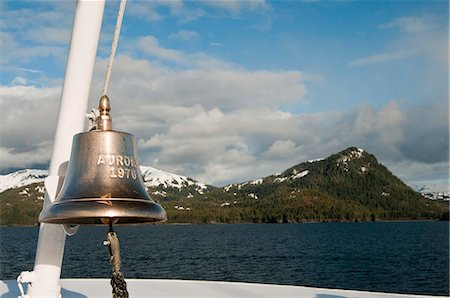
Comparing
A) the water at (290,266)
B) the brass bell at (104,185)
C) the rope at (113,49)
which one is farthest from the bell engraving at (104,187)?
the water at (290,266)

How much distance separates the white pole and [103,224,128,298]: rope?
4.40 ft

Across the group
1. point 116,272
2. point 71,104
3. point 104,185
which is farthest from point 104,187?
point 71,104

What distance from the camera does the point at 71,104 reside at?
4477mm

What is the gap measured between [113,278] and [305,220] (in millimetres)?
196963

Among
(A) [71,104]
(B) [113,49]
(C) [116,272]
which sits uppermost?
(B) [113,49]

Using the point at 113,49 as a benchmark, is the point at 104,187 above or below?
below

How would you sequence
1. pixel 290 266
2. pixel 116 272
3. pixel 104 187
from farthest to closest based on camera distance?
pixel 290 266 → pixel 104 187 → pixel 116 272

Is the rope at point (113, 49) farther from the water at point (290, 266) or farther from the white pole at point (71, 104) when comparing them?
the water at point (290, 266)

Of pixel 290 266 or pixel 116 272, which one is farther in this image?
pixel 290 266

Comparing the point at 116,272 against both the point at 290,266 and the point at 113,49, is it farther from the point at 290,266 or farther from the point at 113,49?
the point at 290,266

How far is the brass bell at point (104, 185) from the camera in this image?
10.5 ft

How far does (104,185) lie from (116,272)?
0.53 meters

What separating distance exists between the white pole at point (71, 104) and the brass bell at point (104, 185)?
0.76 meters

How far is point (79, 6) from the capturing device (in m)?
4.54
